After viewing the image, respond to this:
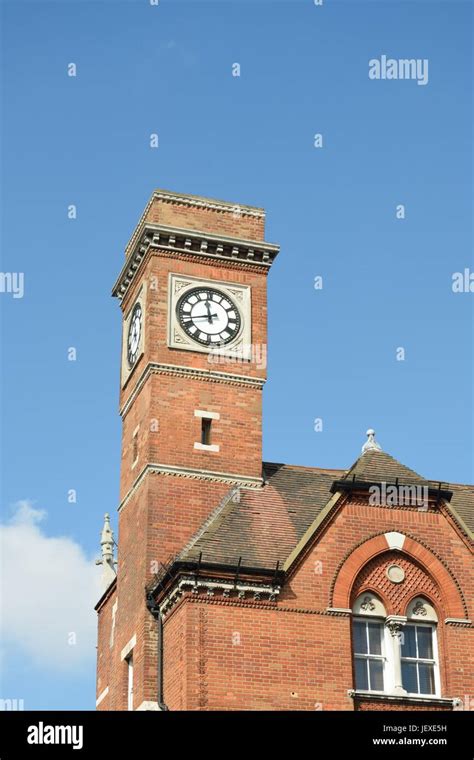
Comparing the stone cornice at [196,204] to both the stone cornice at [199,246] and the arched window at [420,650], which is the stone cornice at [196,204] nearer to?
the stone cornice at [199,246]

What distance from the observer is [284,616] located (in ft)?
130

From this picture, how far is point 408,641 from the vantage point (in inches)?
1591

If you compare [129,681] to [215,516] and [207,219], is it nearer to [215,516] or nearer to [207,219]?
[215,516]

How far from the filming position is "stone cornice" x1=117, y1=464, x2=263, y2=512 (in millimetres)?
44344

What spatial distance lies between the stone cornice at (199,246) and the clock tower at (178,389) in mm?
34

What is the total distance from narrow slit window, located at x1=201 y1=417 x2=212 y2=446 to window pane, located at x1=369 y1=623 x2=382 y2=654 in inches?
340

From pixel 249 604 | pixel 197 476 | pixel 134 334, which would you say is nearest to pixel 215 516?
pixel 197 476

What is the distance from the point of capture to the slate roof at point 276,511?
40500 mm

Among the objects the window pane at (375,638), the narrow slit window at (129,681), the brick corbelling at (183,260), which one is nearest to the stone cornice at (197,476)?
the narrow slit window at (129,681)

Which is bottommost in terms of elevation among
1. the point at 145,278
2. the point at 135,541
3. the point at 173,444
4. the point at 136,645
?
the point at 136,645

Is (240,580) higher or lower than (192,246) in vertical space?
lower

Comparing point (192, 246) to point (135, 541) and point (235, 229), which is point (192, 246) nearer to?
point (235, 229)

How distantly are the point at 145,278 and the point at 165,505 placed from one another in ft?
27.8
